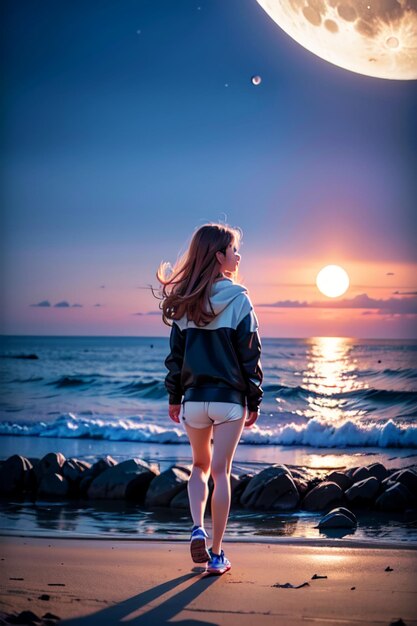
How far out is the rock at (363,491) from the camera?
15.3ft

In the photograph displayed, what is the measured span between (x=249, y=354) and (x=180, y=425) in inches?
255

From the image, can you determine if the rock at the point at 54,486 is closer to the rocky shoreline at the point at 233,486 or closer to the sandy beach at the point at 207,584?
the rocky shoreline at the point at 233,486

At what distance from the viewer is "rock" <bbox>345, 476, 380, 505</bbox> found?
4.65 meters

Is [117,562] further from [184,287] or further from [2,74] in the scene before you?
[2,74]

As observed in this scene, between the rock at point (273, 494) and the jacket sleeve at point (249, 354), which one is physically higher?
the jacket sleeve at point (249, 354)

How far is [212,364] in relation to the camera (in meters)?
2.84

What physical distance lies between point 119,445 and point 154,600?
6026 mm

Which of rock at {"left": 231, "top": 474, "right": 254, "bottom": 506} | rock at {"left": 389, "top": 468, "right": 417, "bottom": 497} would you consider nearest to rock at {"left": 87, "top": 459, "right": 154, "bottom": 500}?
rock at {"left": 231, "top": 474, "right": 254, "bottom": 506}

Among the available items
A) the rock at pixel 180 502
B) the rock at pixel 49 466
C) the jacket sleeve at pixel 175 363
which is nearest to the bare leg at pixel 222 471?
the jacket sleeve at pixel 175 363

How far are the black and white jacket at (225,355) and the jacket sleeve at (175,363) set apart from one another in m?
0.03

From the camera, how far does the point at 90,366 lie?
1902cm

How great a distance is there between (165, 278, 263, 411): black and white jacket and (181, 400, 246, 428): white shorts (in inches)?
0.7

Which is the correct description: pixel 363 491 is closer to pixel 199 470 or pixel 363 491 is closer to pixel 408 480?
pixel 408 480

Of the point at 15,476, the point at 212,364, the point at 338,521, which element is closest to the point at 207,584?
the point at 212,364
